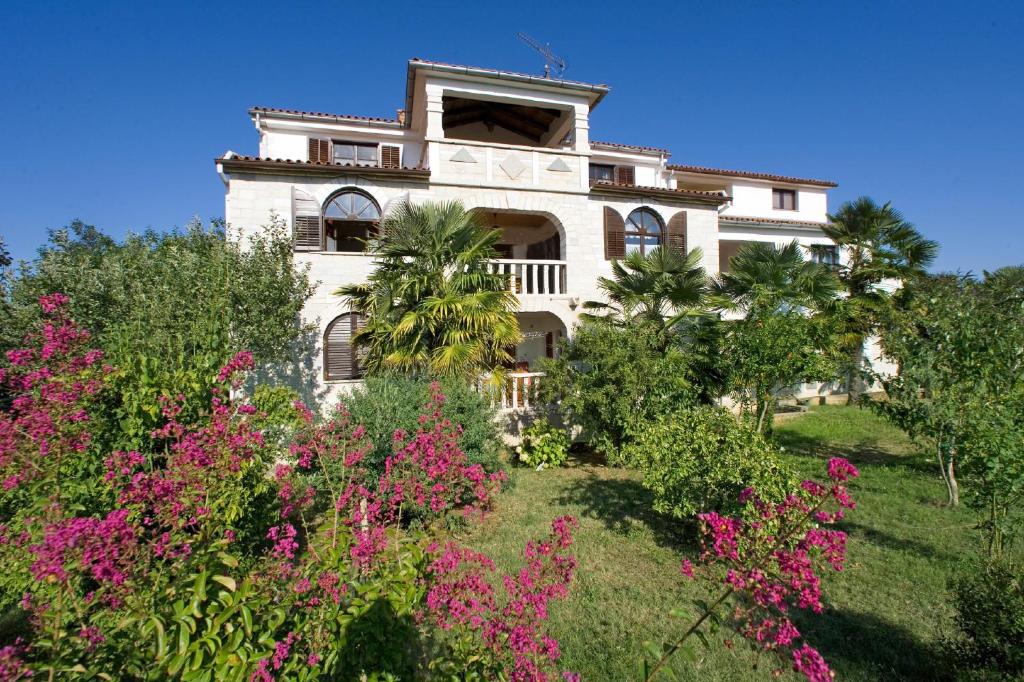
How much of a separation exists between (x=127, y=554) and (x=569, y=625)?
3842mm

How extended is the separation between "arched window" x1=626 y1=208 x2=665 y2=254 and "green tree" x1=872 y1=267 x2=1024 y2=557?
6.90 metres

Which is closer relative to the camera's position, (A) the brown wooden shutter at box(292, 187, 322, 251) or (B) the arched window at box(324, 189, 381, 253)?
(A) the brown wooden shutter at box(292, 187, 322, 251)

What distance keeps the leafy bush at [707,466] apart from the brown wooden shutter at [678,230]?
→ 28.8 ft

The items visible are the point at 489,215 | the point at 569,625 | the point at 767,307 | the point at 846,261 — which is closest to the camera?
the point at 569,625

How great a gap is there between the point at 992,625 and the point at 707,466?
3.09 metres

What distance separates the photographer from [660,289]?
433 inches

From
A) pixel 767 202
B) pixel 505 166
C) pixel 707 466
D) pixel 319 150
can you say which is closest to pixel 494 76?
Result: pixel 505 166

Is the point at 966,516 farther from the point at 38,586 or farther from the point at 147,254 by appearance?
the point at 147,254

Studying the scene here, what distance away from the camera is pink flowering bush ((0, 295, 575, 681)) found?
166 cm

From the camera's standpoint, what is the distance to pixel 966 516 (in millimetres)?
7129

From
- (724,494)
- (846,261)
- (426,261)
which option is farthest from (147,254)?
(846,261)

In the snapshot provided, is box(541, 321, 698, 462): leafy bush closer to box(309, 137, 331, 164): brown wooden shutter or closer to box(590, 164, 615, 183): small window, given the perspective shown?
box(590, 164, 615, 183): small window

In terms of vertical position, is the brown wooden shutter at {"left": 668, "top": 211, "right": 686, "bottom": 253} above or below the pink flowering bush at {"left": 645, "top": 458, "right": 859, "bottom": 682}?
above

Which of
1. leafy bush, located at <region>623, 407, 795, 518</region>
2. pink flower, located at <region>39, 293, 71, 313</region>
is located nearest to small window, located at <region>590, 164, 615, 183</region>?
leafy bush, located at <region>623, 407, 795, 518</region>
